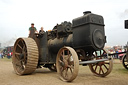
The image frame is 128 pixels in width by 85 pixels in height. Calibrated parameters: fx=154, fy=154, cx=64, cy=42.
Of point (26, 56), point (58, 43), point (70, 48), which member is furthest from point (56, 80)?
point (26, 56)

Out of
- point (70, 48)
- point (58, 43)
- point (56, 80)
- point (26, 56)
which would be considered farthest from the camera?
point (26, 56)

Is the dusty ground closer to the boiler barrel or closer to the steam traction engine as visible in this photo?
the steam traction engine

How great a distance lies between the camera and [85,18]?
474 centimetres

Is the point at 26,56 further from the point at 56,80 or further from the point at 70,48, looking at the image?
the point at 70,48

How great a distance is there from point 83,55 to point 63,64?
76cm

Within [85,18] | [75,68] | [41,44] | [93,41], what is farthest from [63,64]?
[41,44]

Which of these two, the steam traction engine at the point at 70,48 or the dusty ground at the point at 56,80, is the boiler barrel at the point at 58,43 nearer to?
the steam traction engine at the point at 70,48

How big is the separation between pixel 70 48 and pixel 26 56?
2346mm

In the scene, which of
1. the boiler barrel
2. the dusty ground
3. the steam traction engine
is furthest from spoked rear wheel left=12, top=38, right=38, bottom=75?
the boiler barrel

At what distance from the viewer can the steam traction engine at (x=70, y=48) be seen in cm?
463

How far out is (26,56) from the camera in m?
6.14

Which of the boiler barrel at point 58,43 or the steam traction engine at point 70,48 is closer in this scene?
the steam traction engine at point 70,48

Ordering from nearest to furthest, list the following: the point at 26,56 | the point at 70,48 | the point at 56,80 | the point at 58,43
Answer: the point at 70,48, the point at 56,80, the point at 58,43, the point at 26,56

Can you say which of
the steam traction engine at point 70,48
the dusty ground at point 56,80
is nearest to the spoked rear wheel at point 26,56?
the steam traction engine at point 70,48
